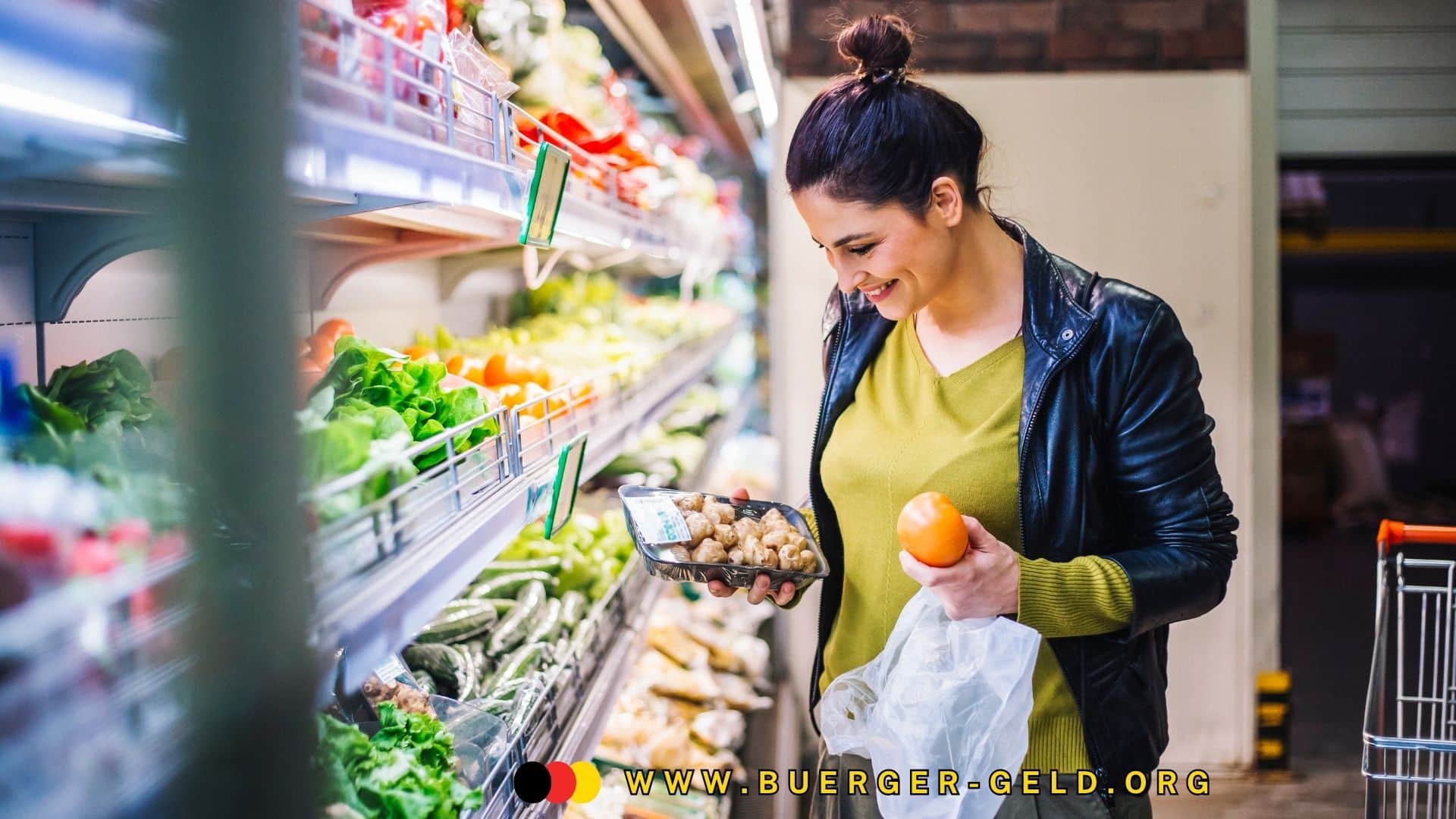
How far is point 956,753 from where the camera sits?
153cm

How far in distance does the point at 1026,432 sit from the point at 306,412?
108cm

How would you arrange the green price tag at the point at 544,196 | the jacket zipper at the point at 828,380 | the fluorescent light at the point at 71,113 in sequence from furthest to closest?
the jacket zipper at the point at 828,380, the green price tag at the point at 544,196, the fluorescent light at the point at 71,113

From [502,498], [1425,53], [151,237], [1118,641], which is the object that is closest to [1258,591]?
[1425,53]

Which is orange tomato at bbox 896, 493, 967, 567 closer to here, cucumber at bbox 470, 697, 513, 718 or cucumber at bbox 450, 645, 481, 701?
cucumber at bbox 470, 697, 513, 718

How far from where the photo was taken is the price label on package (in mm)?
1597

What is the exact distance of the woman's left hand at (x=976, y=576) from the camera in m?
1.40

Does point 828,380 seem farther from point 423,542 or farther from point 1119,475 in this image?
point 423,542

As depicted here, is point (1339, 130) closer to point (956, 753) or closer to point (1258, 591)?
point (1258, 591)

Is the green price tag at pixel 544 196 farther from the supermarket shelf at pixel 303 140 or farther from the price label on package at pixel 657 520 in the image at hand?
the price label on package at pixel 657 520

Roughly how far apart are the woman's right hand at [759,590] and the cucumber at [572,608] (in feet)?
2.01

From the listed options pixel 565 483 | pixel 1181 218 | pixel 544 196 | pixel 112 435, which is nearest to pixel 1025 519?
pixel 565 483

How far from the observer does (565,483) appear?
171cm

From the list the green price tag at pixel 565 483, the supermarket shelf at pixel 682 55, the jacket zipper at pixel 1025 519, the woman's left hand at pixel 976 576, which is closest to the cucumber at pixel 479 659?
the green price tag at pixel 565 483

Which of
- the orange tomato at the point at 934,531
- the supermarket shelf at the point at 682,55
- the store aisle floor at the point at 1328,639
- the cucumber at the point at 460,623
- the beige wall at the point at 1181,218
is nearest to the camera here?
the orange tomato at the point at 934,531
